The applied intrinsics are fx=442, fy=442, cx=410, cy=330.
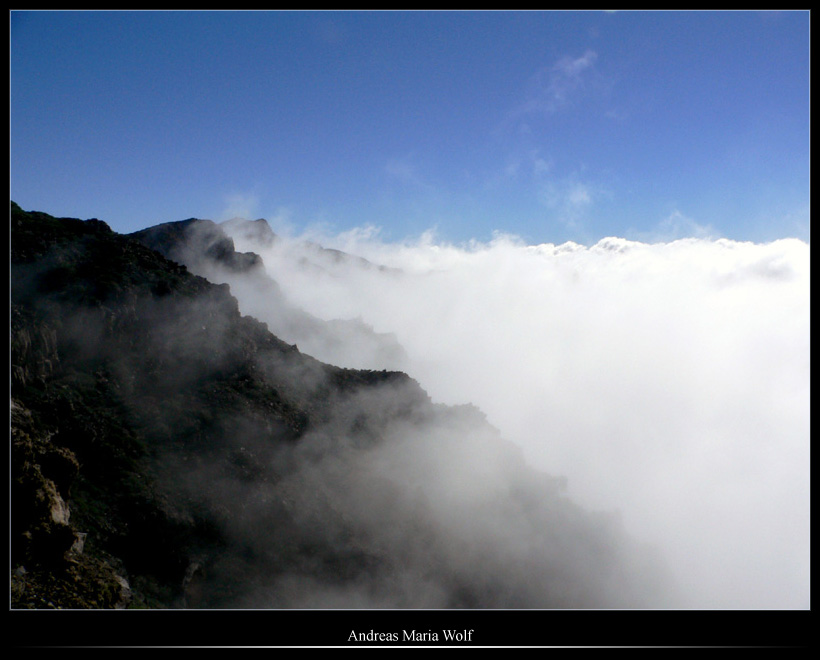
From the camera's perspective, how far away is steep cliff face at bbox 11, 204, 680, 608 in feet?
59.1

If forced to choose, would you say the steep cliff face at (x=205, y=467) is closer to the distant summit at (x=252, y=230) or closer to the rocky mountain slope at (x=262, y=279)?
the rocky mountain slope at (x=262, y=279)

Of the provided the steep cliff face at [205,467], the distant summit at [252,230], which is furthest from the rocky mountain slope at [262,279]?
the steep cliff face at [205,467]

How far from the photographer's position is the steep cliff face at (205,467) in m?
18.0

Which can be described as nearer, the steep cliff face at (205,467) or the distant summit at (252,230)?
the steep cliff face at (205,467)

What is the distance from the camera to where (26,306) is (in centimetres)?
2086

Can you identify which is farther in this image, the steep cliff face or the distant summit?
the distant summit

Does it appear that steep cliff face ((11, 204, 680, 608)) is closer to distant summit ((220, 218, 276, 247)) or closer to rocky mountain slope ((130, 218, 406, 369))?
rocky mountain slope ((130, 218, 406, 369))

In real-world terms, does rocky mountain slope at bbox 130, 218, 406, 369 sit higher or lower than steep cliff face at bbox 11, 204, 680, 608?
higher

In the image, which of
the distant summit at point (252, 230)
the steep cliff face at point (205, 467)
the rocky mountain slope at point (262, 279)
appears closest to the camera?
the steep cliff face at point (205, 467)

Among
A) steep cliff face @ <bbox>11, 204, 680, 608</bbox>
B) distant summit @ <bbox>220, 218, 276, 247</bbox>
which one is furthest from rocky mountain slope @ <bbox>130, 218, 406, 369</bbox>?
steep cliff face @ <bbox>11, 204, 680, 608</bbox>

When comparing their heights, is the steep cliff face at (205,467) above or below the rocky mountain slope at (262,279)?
below
